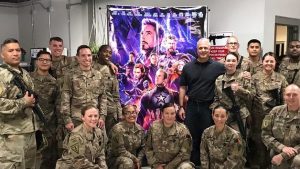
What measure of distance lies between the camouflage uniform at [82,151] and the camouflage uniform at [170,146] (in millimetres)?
591

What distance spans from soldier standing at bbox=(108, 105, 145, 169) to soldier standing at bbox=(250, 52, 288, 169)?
1.36 m

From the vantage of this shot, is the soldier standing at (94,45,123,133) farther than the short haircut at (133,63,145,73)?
No

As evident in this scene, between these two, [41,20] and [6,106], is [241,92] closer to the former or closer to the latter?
[6,106]

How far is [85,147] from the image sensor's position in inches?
136

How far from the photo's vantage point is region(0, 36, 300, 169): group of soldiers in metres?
3.12

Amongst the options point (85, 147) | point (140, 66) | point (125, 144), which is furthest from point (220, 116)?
point (140, 66)

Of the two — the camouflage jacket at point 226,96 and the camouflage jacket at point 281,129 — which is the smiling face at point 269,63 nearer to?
the camouflage jacket at point 226,96

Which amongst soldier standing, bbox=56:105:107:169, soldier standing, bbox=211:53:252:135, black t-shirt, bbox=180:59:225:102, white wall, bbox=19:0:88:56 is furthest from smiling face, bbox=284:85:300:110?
white wall, bbox=19:0:88:56

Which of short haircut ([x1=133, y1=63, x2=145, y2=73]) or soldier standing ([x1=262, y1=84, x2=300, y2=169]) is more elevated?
short haircut ([x1=133, y1=63, x2=145, y2=73])

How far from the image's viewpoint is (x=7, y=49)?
10.0ft

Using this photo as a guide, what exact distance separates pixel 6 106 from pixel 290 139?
2.63 m

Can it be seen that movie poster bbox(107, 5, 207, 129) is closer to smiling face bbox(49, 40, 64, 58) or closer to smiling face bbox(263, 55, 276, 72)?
smiling face bbox(49, 40, 64, 58)

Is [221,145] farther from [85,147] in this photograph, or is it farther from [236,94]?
[85,147]

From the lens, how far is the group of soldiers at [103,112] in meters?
3.12
